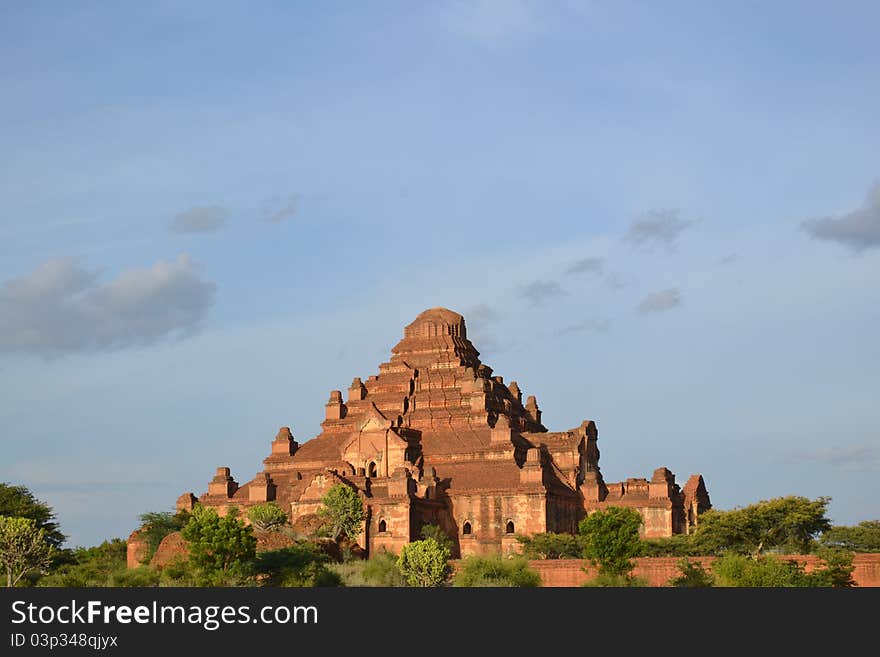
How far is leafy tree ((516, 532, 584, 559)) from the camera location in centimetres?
9506

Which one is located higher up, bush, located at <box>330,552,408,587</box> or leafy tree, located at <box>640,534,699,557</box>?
leafy tree, located at <box>640,534,699,557</box>

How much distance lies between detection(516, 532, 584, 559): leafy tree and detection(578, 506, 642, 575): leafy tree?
8.03 metres

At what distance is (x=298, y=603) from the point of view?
2414 inches

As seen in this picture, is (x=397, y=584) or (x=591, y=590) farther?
(x=397, y=584)

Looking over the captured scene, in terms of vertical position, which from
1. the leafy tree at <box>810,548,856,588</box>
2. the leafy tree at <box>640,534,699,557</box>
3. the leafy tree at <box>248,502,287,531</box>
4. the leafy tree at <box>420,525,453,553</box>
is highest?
the leafy tree at <box>248,502,287,531</box>

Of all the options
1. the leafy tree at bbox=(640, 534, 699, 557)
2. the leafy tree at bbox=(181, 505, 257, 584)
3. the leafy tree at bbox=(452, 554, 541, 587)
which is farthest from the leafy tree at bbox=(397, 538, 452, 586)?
the leafy tree at bbox=(640, 534, 699, 557)

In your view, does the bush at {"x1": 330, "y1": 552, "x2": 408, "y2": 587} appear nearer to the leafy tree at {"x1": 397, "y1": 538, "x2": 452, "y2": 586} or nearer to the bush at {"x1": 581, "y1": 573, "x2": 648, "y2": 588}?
the leafy tree at {"x1": 397, "y1": 538, "x2": 452, "y2": 586}

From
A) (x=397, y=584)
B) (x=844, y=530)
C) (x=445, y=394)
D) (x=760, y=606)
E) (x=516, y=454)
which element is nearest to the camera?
(x=760, y=606)

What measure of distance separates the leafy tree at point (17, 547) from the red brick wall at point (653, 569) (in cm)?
2793

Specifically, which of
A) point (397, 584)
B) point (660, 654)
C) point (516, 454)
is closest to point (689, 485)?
point (516, 454)

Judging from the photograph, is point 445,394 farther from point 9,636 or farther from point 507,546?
point 9,636

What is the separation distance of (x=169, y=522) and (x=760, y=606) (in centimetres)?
5026

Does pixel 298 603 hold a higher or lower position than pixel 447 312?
lower

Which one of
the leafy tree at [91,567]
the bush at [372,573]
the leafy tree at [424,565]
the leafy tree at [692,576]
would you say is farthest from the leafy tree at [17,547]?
the leafy tree at [692,576]
